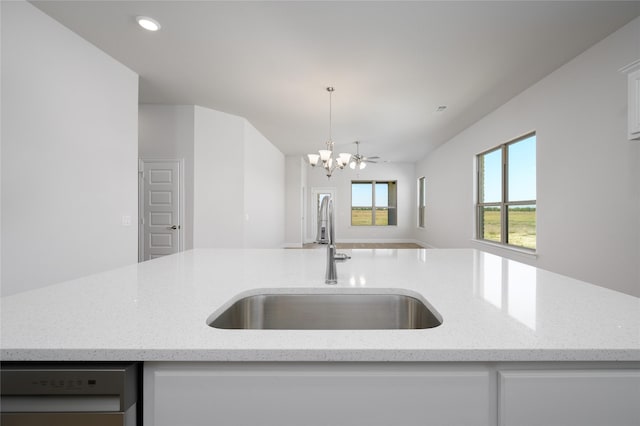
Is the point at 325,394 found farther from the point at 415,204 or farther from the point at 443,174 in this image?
the point at 415,204

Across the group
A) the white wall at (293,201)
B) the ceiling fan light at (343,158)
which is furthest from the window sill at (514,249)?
the white wall at (293,201)

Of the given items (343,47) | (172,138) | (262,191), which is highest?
(343,47)

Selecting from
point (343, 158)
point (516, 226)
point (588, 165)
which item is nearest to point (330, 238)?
point (588, 165)

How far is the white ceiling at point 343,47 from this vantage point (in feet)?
8.04

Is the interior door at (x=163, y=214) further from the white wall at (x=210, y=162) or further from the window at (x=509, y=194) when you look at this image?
the window at (x=509, y=194)

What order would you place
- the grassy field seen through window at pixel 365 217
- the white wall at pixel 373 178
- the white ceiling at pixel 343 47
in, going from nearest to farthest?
the white ceiling at pixel 343 47 → the white wall at pixel 373 178 → the grassy field seen through window at pixel 365 217

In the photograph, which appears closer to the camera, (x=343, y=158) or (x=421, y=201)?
(x=343, y=158)

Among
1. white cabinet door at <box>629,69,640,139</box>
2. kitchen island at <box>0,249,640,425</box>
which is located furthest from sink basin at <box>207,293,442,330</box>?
white cabinet door at <box>629,69,640,139</box>

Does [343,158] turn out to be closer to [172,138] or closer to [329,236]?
[172,138]

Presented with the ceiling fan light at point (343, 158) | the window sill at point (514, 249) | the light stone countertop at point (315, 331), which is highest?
the ceiling fan light at point (343, 158)

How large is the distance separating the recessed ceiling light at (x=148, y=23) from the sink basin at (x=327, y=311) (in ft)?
9.31

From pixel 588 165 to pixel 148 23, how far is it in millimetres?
4526

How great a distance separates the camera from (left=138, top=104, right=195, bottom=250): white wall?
4.66 meters

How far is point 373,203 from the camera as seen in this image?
10.4 metres
